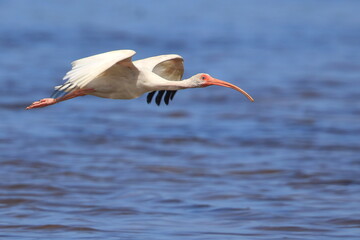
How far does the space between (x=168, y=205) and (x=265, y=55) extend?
20.7 m

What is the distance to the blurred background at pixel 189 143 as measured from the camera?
13.6 metres

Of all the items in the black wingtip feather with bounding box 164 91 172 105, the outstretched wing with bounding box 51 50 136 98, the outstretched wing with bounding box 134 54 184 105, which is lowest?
the outstretched wing with bounding box 51 50 136 98

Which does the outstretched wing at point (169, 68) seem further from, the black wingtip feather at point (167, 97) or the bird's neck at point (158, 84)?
the bird's neck at point (158, 84)

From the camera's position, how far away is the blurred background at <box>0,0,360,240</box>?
13.6 m

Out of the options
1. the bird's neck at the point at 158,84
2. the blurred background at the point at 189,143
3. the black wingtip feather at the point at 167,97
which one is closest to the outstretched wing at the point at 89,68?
the bird's neck at the point at 158,84

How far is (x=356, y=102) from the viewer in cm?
2522

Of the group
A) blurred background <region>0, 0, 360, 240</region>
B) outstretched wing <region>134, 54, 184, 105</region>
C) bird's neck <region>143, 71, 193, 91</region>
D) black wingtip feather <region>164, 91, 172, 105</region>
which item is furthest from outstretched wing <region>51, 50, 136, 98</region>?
blurred background <region>0, 0, 360, 240</region>

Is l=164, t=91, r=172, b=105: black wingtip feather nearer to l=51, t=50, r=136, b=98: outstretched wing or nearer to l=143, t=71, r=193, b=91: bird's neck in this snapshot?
l=143, t=71, r=193, b=91: bird's neck

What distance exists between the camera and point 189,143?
19.6m

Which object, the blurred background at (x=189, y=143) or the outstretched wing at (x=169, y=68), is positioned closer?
the outstretched wing at (x=169, y=68)

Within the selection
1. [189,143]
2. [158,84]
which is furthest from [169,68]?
[189,143]

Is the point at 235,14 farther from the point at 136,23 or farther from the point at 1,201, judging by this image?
the point at 1,201

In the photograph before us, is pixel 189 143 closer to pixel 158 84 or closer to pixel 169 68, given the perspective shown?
pixel 169 68

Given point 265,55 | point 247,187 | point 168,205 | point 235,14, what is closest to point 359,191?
point 247,187
